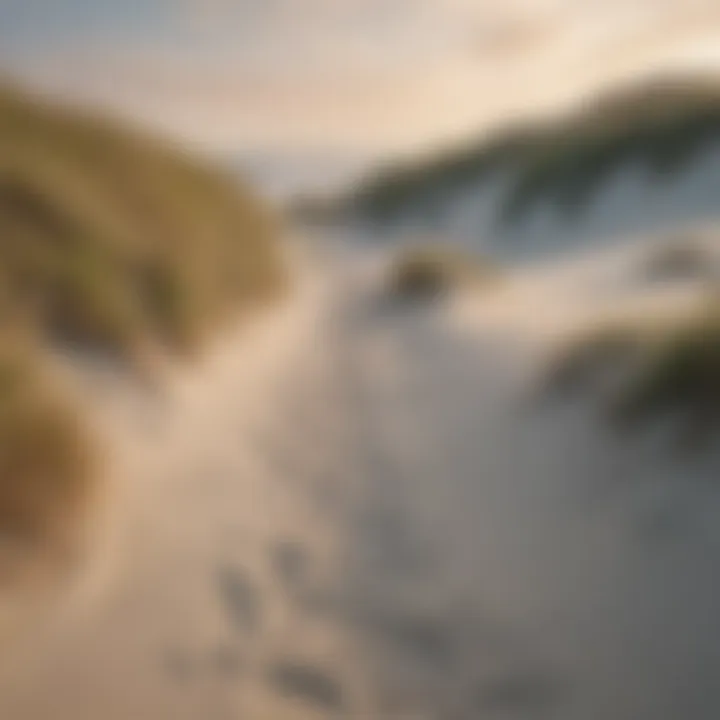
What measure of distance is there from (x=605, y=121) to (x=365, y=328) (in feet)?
55.0

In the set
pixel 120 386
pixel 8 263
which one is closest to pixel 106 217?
pixel 8 263

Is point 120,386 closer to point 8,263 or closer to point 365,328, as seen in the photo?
point 8,263

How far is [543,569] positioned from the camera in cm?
283

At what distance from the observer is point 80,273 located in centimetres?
460

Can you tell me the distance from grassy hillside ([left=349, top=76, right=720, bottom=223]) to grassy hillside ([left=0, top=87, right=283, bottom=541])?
10390 millimetres

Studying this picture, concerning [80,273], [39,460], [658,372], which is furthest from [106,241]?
[658,372]

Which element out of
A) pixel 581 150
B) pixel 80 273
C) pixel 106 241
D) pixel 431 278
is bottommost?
pixel 80 273

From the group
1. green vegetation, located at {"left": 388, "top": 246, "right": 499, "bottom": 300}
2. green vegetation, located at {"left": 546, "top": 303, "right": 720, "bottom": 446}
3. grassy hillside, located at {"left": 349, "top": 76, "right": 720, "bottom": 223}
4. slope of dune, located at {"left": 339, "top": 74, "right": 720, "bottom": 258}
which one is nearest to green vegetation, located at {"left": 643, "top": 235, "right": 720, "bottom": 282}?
green vegetation, located at {"left": 388, "top": 246, "right": 499, "bottom": 300}

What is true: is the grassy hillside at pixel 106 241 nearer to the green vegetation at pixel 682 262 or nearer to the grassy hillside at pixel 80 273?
the grassy hillside at pixel 80 273

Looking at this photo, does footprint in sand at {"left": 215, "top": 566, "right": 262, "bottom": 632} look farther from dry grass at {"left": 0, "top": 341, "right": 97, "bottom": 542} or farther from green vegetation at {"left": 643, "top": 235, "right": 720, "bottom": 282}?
green vegetation at {"left": 643, "top": 235, "right": 720, "bottom": 282}

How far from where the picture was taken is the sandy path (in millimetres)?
2223

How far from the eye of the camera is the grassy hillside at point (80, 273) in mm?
2885

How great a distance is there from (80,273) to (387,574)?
2.77 meters

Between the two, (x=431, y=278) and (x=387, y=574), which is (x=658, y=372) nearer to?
(x=387, y=574)
